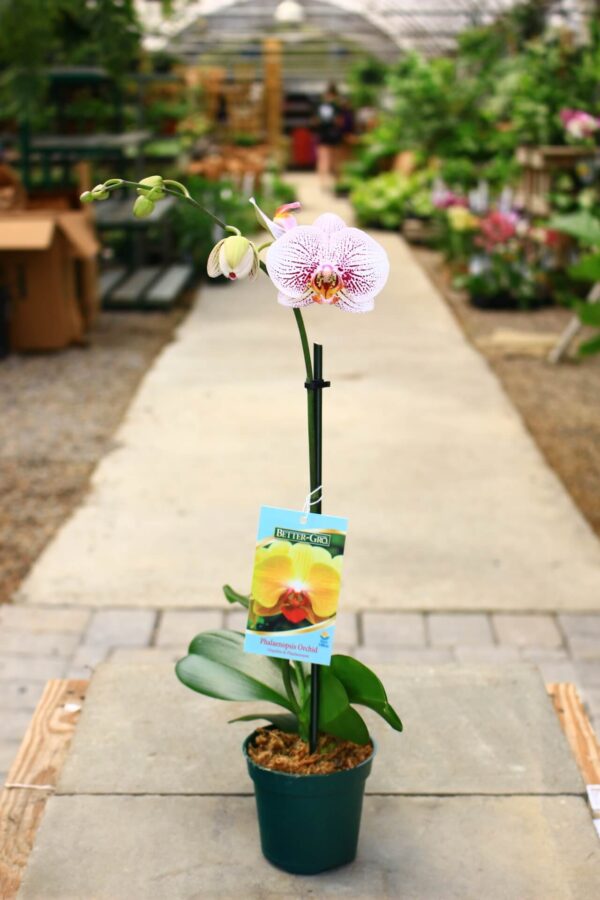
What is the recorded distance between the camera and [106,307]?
7996mm

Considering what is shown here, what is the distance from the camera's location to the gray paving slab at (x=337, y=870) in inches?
69.5

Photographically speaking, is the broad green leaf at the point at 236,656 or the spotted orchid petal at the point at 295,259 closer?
the spotted orchid petal at the point at 295,259

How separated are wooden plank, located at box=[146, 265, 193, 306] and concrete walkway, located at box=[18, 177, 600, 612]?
3.44 ft

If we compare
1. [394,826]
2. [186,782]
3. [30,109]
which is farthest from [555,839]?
[30,109]

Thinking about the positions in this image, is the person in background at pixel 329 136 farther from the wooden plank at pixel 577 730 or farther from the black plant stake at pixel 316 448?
the black plant stake at pixel 316 448

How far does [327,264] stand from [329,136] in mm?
16441

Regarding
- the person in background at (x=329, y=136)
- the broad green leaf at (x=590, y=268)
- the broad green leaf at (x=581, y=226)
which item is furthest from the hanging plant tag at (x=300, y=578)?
the person in background at (x=329, y=136)

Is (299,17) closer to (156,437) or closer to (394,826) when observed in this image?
(156,437)

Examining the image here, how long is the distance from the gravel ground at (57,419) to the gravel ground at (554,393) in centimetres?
190

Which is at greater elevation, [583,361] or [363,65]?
[583,361]

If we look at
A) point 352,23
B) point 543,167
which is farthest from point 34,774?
point 352,23

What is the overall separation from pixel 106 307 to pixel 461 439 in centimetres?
364

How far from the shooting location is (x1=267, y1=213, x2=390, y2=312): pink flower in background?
164cm

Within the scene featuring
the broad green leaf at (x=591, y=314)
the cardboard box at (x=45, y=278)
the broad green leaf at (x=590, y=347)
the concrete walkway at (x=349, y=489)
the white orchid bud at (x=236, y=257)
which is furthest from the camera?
the cardboard box at (x=45, y=278)
